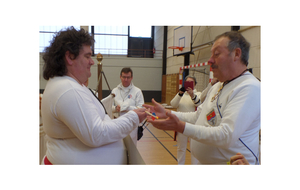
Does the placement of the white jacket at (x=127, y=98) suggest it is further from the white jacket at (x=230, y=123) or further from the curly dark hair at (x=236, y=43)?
the curly dark hair at (x=236, y=43)

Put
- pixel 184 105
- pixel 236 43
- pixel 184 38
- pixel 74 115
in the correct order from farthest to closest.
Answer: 1. pixel 184 38
2. pixel 184 105
3. pixel 236 43
4. pixel 74 115

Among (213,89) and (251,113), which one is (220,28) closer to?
(213,89)

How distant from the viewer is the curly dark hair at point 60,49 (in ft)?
4.34

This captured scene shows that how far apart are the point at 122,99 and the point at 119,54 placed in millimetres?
11123

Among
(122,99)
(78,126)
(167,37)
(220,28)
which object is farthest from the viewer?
(167,37)

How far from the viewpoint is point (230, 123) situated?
1307 mm

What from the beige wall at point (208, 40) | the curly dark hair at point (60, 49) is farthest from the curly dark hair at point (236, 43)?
the beige wall at point (208, 40)

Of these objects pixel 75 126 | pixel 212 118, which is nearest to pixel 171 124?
pixel 212 118

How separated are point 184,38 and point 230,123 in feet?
26.3

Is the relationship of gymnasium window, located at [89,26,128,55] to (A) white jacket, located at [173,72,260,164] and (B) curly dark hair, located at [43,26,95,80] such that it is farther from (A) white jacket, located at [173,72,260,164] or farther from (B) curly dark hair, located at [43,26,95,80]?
(A) white jacket, located at [173,72,260,164]

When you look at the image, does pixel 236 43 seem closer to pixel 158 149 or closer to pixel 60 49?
pixel 60 49

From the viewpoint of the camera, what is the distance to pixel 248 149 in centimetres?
146

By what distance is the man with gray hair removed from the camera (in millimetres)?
1312

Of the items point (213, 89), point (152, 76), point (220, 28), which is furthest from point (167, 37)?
point (213, 89)
